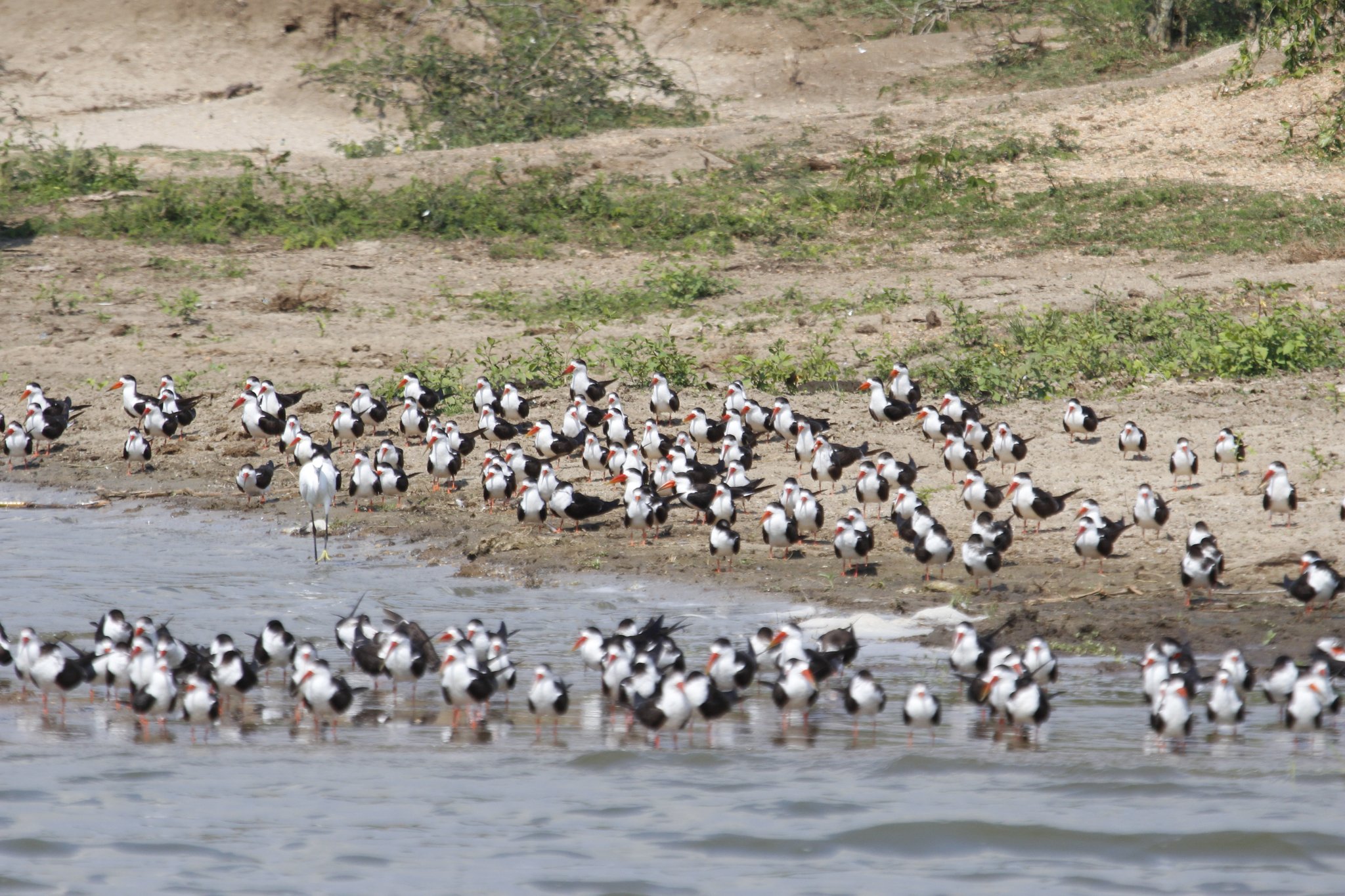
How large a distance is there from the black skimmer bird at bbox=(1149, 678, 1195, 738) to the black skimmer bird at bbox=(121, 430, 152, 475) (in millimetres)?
11450

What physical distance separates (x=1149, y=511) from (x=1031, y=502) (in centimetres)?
94

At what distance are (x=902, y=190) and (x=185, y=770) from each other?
1707 centimetres

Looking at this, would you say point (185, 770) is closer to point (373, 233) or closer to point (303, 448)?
point (303, 448)

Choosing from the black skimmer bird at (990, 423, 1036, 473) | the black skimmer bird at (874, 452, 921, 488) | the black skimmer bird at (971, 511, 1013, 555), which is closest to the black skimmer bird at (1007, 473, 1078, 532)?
the black skimmer bird at (971, 511, 1013, 555)

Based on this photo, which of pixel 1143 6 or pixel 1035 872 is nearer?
pixel 1035 872

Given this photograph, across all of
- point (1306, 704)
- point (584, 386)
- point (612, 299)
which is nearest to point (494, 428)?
point (584, 386)

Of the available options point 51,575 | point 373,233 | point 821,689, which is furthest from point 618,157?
point 821,689

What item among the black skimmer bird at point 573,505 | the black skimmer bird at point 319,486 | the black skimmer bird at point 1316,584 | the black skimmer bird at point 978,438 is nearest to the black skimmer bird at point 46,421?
the black skimmer bird at point 319,486

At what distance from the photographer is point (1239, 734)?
32.0 feet

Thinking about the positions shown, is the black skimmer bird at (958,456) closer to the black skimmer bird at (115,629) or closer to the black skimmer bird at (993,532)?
the black skimmer bird at (993,532)

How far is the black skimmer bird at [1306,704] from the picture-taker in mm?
9305

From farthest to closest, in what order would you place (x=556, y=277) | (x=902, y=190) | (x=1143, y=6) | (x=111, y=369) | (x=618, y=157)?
(x=1143, y=6)
(x=618, y=157)
(x=902, y=190)
(x=556, y=277)
(x=111, y=369)

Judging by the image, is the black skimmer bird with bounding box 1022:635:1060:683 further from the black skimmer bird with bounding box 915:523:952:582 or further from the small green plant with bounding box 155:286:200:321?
the small green plant with bounding box 155:286:200:321

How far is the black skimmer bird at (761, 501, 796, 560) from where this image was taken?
517 inches
